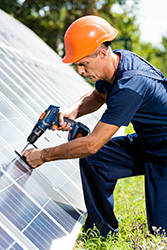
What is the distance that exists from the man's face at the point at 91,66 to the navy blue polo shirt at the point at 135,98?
0.19m

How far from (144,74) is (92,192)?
1468 mm

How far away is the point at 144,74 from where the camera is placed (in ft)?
9.51

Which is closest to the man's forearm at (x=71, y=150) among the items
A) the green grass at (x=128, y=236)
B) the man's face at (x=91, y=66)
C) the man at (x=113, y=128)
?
the man at (x=113, y=128)

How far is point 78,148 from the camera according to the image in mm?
2959

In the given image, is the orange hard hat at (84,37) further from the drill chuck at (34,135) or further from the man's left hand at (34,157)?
the man's left hand at (34,157)

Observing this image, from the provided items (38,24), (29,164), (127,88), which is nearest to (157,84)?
(127,88)

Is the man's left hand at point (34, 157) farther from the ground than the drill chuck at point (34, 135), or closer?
closer

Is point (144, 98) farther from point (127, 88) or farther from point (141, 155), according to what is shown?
point (141, 155)

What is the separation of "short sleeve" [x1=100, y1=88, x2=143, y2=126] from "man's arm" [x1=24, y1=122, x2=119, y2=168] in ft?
0.24

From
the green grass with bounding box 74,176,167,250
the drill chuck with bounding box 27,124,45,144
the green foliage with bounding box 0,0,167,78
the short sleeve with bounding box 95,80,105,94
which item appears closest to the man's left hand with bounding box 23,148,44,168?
the drill chuck with bounding box 27,124,45,144

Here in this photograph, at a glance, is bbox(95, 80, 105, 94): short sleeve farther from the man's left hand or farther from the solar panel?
the man's left hand

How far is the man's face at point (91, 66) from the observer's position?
2.98m

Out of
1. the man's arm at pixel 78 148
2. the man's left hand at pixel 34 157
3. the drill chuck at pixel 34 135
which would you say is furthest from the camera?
the drill chuck at pixel 34 135

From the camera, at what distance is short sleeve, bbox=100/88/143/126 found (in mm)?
2721
